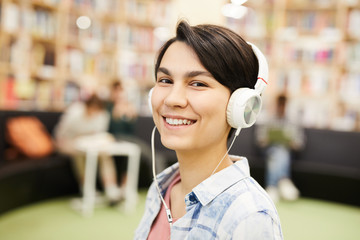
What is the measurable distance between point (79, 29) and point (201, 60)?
390cm

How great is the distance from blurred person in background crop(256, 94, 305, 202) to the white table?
1.57 meters

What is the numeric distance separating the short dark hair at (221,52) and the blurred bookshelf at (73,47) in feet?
10.9

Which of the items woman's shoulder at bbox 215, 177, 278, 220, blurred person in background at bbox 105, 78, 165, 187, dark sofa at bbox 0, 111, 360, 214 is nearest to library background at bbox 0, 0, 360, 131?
dark sofa at bbox 0, 111, 360, 214

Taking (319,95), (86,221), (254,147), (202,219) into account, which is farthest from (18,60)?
(319,95)

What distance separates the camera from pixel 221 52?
81 centimetres

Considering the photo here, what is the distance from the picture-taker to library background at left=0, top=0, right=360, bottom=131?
13.1ft

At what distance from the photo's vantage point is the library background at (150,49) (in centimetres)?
Answer: 399

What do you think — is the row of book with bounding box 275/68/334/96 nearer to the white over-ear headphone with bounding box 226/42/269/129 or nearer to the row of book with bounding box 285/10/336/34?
the row of book with bounding box 285/10/336/34

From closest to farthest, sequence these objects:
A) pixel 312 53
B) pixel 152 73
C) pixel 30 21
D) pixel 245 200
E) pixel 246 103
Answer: pixel 245 200
pixel 246 103
pixel 152 73
pixel 30 21
pixel 312 53

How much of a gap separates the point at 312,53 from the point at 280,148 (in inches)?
65.5

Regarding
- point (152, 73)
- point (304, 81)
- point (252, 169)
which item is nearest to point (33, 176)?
point (152, 73)

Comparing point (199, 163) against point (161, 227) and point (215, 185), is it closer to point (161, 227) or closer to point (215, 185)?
point (215, 185)

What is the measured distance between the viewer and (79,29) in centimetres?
433

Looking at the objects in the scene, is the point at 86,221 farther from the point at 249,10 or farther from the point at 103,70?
the point at 249,10
